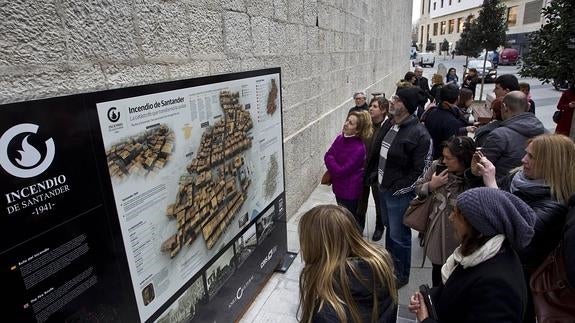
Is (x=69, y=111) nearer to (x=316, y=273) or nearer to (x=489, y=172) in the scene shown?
(x=316, y=273)

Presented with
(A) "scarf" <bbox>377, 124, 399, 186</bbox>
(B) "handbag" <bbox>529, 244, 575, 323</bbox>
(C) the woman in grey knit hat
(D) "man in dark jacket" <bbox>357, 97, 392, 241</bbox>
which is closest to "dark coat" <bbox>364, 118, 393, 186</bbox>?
(D) "man in dark jacket" <bbox>357, 97, 392, 241</bbox>

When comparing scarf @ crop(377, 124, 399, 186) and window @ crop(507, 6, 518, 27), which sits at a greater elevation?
window @ crop(507, 6, 518, 27)

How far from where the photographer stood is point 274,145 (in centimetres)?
331

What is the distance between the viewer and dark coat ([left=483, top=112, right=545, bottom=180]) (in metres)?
3.16

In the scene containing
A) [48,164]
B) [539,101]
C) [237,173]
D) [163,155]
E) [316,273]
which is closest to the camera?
[48,164]

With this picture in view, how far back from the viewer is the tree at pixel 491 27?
15281 mm

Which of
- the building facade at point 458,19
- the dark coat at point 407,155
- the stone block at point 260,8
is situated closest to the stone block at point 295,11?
→ the stone block at point 260,8

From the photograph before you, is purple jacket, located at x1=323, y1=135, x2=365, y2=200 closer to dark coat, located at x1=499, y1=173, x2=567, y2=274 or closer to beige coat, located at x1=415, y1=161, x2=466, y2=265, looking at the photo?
beige coat, located at x1=415, y1=161, x2=466, y2=265

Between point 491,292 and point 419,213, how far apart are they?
1.48 meters

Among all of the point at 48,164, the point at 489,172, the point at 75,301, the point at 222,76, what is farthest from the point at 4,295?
the point at 489,172

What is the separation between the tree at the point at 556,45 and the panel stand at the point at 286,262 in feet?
12.8

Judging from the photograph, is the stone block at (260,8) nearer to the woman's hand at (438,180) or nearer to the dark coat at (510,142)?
the woman's hand at (438,180)

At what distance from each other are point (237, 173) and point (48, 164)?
4.92 ft

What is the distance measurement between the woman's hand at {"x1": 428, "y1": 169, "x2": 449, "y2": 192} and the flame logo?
2.61 meters
